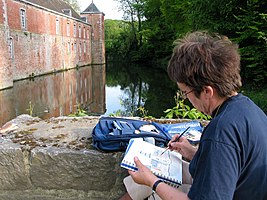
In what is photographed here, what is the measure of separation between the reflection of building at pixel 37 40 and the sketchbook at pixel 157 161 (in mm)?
18475

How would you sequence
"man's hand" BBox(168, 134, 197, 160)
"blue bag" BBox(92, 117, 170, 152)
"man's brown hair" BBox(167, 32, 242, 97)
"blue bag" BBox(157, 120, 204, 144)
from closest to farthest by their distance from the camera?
1. "man's brown hair" BBox(167, 32, 242, 97)
2. "man's hand" BBox(168, 134, 197, 160)
3. "blue bag" BBox(92, 117, 170, 152)
4. "blue bag" BBox(157, 120, 204, 144)

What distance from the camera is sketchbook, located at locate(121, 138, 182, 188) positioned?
61.6 inches

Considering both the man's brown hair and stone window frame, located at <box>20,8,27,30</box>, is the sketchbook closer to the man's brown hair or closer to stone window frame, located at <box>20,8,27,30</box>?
the man's brown hair

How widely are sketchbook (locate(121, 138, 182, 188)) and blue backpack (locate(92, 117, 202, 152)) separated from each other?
214 mm

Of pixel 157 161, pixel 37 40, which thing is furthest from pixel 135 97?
pixel 157 161

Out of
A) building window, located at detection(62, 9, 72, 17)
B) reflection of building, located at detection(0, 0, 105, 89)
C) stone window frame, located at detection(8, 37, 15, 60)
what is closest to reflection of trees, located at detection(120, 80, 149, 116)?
reflection of building, located at detection(0, 0, 105, 89)

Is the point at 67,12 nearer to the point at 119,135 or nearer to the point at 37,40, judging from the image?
the point at 37,40

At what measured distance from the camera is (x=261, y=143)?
121cm

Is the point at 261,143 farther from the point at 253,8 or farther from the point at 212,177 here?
the point at 253,8

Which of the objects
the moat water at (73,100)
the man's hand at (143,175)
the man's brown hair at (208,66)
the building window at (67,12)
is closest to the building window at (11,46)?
the moat water at (73,100)

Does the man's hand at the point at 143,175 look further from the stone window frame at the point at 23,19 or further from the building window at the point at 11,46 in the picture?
the stone window frame at the point at 23,19

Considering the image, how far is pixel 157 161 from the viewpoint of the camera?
5.45 ft

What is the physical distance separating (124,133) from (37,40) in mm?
26318

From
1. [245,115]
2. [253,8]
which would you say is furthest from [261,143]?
[253,8]
